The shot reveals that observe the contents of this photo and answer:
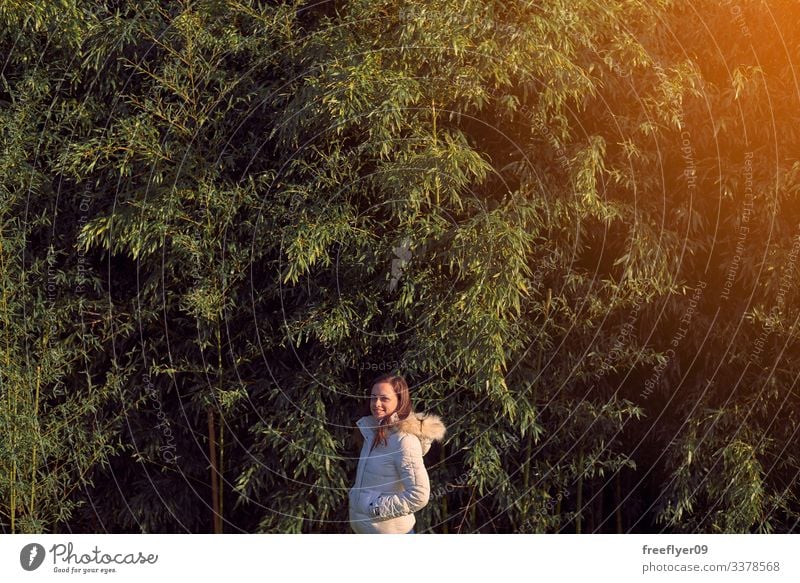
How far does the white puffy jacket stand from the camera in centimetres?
466

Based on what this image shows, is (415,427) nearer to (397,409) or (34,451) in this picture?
(397,409)

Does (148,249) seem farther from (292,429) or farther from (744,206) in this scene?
(744,206)

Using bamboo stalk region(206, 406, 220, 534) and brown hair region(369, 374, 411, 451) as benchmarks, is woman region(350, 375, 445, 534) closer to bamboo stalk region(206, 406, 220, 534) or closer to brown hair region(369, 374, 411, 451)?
brown hair region(369, 374, 411, 451)

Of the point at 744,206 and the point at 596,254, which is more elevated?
the point at 744,206

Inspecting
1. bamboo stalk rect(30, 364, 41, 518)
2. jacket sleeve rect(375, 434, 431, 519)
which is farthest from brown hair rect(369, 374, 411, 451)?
bamboo stalk rect(30, 364, 41, 518)

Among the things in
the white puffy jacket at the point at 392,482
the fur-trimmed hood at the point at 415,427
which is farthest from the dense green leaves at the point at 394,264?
the white puffy jacket at the point at 392,482

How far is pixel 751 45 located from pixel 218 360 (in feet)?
11.6

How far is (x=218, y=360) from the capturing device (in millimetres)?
6707

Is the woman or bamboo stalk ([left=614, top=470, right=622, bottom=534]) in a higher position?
the woman

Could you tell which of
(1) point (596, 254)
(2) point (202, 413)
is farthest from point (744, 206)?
(2) point (202, 413)
